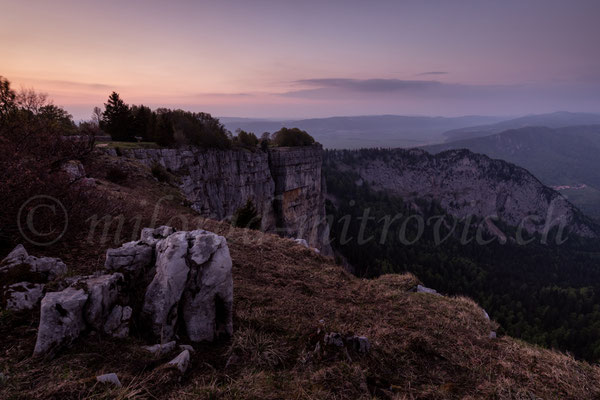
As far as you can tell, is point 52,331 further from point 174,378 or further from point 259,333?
point 259,333

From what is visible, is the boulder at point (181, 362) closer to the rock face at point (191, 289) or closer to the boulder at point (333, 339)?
the rock face at point (191, 289)

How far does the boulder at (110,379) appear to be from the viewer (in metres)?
3.66

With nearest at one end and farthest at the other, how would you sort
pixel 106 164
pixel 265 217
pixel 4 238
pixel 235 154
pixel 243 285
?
pixel 4 238 < pixel 243 285 < pixel 106 164 < pixel 235 154 < pixel 265 217

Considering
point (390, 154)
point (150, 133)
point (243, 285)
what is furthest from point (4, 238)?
point (390, 154)

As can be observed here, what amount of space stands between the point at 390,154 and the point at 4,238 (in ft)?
548

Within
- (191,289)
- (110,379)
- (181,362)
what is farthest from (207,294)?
(110,379)

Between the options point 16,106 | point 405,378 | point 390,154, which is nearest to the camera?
point 405,378

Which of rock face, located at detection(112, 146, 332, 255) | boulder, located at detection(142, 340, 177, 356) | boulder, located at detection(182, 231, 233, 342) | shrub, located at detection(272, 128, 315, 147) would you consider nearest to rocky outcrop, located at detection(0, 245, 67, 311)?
boulder, located at detection(142, 340, 177, 356)

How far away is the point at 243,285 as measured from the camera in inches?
316

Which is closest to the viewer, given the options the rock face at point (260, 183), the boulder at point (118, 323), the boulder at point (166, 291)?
the boulder at point (118, 323)

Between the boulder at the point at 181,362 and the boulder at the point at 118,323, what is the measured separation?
1.05 m

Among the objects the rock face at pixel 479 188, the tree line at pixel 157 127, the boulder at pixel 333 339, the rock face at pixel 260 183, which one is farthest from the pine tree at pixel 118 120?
the rock face at pixel 479 188

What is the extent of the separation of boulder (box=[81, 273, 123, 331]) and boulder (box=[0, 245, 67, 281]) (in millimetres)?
1304

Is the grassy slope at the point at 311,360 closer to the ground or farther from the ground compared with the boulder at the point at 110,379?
closer to the ground
